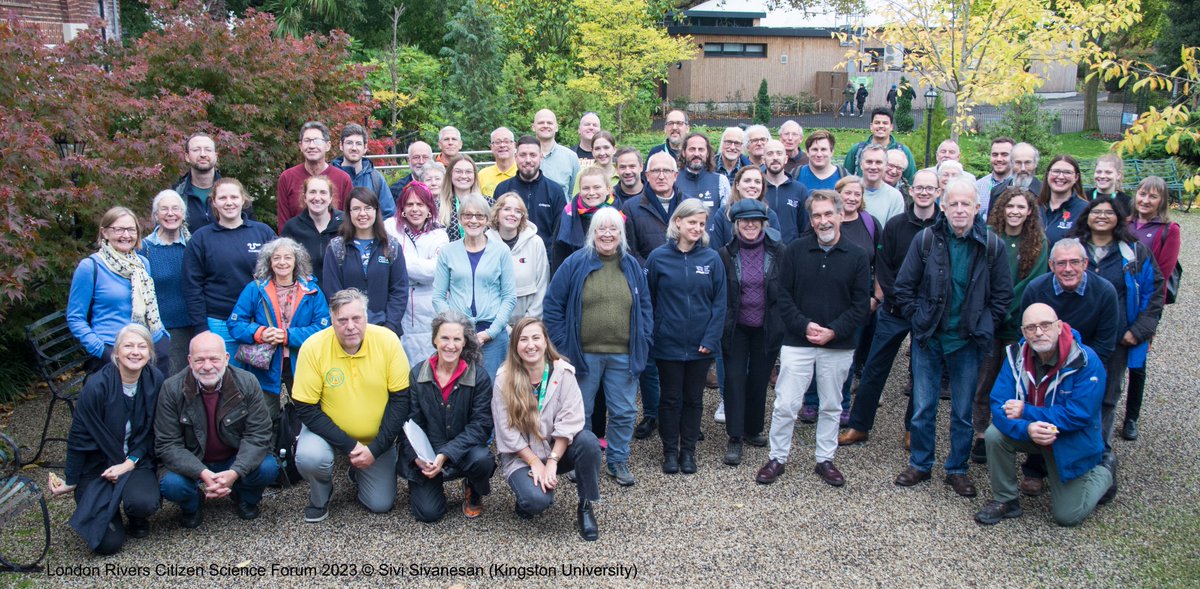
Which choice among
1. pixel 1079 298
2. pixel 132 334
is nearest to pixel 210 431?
pixel 132 334

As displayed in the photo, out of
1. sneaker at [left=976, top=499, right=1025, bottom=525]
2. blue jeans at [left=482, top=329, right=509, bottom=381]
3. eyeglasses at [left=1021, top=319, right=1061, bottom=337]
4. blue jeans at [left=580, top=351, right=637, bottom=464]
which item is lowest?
sneaker at [left=976, top=499, right=1025, bottom=525]

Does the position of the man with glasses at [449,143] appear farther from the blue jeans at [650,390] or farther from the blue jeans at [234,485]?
the blue jeans at [234,485]

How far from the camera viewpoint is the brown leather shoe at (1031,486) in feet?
19.6

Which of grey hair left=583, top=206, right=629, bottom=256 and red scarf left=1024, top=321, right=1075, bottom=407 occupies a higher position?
grey hair left=583, top=206, right=629, bottom=256

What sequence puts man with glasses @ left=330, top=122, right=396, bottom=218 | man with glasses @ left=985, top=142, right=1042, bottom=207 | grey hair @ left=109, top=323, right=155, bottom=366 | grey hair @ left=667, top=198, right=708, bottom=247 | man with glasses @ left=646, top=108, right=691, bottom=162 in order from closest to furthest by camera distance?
1. grey hair @ left=109, top=323, right=155, bottom=366
2. grey hair @ left=667, top=198, right=708, bottom=247
3. man with glasses @ left=985, top=142, right=1042, bottom=207
4. man with glasses @ left=330, top=122, right=396, bottom=218
5. man with glasses @ left=646, top=108, right=691, bottom=162

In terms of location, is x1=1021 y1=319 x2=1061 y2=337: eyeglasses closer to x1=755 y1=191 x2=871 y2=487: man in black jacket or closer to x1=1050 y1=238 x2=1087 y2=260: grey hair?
x1=1050 y1=238 x2=1087 y2=260: grey hair

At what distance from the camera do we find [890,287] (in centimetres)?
657

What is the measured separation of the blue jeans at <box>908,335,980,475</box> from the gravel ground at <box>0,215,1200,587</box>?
0.74 ft

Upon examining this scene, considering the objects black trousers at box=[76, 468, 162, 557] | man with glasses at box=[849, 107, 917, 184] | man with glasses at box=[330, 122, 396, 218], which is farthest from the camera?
man with glasses at box=[849, 107, 917, 184]

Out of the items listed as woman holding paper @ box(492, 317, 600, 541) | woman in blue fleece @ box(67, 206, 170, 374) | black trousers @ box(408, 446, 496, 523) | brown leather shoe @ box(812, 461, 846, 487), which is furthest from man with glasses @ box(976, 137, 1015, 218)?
woman in blue fleece @ box(67, 206, 170, 374)

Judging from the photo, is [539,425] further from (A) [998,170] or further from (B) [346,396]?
(A) [998,170]

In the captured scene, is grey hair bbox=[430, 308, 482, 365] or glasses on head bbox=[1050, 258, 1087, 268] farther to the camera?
glasses on head bbox=[1050, 258, 1087, 268]

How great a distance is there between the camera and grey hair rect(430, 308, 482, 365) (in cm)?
550

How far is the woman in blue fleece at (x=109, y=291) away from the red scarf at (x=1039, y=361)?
5.71 m
